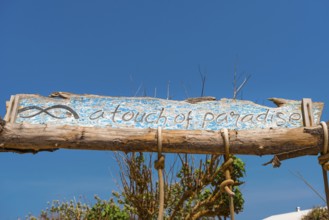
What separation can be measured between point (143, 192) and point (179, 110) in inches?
144

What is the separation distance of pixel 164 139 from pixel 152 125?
204mm

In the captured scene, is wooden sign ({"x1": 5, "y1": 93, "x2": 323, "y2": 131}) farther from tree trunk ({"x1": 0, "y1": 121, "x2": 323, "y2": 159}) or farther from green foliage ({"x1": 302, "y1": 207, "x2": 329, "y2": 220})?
green foliage ({"x1": 302, "y1": 207, "x2": 329, "y2": 220})

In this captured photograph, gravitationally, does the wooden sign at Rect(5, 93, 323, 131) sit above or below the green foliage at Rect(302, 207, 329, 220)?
above

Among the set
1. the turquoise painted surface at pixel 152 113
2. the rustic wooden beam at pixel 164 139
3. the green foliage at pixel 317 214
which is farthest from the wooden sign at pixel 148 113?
the green foliage at pixel 317 214

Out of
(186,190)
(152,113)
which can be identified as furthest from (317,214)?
(152,113)

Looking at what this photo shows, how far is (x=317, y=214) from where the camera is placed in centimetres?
1067

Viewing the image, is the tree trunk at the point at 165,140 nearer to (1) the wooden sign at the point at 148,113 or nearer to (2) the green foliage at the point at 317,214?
(1) the wooden sign at the point at 148,113

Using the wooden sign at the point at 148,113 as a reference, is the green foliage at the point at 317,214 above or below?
below

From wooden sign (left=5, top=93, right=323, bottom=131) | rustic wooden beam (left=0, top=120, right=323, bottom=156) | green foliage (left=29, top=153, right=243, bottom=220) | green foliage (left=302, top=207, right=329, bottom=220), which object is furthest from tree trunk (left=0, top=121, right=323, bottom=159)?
green foliage (left=302, top=207, right=329, bottom=220)

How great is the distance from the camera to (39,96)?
10.2 feet

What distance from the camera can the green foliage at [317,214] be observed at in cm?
1037

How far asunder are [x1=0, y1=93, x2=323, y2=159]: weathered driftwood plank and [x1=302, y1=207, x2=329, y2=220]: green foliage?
8.34 metres

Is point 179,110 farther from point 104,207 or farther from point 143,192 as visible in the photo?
point 104,207

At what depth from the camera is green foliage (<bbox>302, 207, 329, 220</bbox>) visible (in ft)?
34.0
